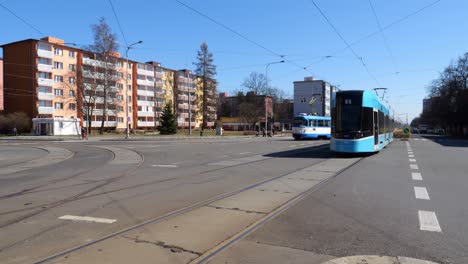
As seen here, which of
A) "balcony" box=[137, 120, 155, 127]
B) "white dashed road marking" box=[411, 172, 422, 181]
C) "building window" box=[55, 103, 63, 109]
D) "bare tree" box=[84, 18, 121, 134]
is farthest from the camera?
"balcony" box=[137, 120, 155, 127]

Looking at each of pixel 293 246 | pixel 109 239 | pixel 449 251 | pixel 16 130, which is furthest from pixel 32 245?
pixel 16 130

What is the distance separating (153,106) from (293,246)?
99374mm

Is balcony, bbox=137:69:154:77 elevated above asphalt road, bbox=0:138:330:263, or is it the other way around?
balcony, bbox=137:69:154:77

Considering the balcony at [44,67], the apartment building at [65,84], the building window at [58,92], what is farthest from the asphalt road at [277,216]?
the building window at [58,92]

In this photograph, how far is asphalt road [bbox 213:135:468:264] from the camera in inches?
191

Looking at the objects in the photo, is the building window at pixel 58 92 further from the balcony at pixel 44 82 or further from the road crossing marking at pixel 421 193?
the road crossing marking at pixel 421 193

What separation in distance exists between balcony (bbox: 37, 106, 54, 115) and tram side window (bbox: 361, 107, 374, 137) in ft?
220

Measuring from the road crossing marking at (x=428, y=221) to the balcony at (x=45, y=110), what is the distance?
2963 inches

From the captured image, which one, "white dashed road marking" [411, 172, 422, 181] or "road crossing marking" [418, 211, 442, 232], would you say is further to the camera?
"white dashed road marking" [411, 172, 422, 181]

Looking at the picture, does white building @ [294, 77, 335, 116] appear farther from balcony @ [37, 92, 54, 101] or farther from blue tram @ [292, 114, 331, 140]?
balcony @ [37, 92, 54, 101]

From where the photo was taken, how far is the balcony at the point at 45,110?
233 feet

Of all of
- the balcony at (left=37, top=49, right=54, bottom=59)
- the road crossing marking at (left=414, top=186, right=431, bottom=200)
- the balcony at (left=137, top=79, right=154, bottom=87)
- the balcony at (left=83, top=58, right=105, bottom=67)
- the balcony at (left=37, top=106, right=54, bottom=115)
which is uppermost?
the balcony at (left=37, top=49, right=54, bottom=59)

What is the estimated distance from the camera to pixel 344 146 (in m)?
18.8

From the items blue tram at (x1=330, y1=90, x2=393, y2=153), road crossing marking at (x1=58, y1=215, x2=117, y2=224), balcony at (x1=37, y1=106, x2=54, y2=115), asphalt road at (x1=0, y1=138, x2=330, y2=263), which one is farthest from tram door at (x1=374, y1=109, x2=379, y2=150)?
balcony at (x1=37, y1=106, x2=54, y2=115)
